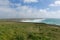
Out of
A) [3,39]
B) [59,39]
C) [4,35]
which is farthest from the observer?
[59,39]

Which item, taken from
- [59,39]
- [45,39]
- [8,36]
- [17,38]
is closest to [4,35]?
[8,36]

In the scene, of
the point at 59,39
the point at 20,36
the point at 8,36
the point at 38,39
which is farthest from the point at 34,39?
the point at 59,39

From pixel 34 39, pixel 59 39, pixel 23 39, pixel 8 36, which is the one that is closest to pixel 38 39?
pixel 34 39

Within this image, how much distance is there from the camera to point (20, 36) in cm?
1664

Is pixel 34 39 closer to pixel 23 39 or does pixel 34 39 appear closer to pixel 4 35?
pixel 23 39

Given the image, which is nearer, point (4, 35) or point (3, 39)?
point (3, 39)

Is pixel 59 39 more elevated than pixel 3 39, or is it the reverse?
pixel 3 39

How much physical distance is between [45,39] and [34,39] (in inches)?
54.2

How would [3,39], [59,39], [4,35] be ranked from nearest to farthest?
[3,39]
[4,35]
[59,39]

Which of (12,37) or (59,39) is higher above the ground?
(12,37)

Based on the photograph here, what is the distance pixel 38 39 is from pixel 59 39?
16.2 feet

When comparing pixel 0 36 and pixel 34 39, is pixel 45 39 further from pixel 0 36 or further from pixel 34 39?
pixel 0 36

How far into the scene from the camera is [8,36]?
17484mm

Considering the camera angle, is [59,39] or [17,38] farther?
[59,39]
